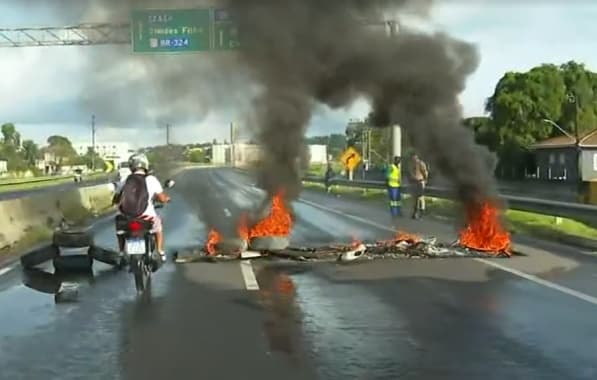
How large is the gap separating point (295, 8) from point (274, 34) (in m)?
0.57

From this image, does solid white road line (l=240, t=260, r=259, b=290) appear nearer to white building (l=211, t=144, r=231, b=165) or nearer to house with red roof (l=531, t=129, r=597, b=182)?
white building (l=211, t=144, r=231, b=165)

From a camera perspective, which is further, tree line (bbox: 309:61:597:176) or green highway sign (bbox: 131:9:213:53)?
tree line (bbox: 309:61:597:176)

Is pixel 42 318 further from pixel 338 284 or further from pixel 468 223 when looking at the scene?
pixel 468 223

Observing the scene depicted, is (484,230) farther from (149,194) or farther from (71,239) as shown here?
(71,239)

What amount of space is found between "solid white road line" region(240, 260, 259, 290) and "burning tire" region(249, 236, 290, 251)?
0.82 m

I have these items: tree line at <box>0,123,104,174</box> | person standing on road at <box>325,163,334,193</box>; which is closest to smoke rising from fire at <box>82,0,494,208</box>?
person standing on road at <box>325,163,334,193</box>

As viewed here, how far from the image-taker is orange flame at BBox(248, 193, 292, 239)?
17.0 m

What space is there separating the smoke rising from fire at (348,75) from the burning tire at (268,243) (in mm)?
931

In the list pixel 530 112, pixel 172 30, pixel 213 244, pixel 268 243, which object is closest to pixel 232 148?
pixel 213 244

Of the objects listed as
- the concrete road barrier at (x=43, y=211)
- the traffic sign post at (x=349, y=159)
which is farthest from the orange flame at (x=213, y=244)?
the traffic sign post at (x=349, y=159)

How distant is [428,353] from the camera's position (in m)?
7.89

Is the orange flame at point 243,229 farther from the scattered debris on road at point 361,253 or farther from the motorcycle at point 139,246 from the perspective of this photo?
the motorcycle at point 139,246

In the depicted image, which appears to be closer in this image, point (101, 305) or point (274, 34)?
point (101, 305)

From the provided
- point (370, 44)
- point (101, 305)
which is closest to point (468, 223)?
point (370, 44)
